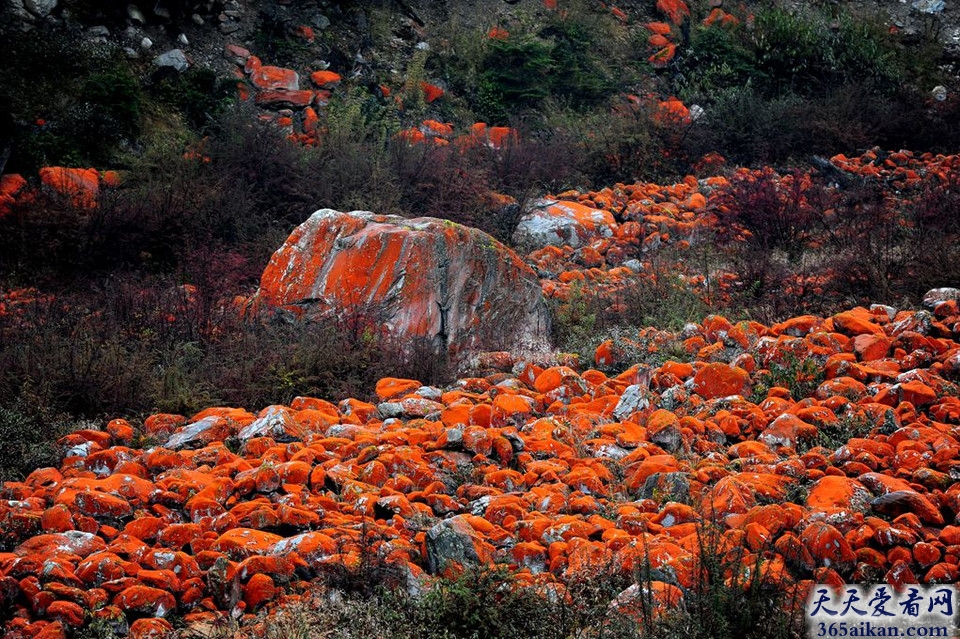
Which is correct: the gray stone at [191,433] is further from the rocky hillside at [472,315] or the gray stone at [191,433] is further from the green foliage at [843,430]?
the green foliage at [843,430]

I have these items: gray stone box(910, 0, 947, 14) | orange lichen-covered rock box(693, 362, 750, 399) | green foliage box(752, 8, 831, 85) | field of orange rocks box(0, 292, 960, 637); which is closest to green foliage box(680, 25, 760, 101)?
green foliage box(752, 8, 831, 85)

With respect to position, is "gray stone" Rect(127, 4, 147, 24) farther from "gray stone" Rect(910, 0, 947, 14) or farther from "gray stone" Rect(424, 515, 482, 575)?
"gray stone" Rect(910, 0, 947, 14)

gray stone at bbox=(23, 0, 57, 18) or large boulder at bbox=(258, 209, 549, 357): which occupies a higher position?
gray stone at bbox=(23, 0, 57, 18)

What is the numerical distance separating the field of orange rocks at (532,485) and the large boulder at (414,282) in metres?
1.58

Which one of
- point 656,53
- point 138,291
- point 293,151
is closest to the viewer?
point 138,291

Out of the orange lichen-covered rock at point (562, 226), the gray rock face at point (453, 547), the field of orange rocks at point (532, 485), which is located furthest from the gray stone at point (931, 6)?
the gray rock face at point (453, 547)

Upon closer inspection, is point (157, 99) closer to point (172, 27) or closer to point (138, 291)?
point (172, 27)

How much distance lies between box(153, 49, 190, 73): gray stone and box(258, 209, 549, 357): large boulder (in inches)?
271

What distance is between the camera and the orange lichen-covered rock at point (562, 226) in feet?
39.8

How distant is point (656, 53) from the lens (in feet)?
59.5

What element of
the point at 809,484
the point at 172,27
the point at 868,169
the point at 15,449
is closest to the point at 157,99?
the point at 172,27

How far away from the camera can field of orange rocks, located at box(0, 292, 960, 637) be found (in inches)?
156

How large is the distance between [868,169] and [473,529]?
11.7 meters

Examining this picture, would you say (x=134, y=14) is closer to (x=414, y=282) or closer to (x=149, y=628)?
(x=414, y=282)
